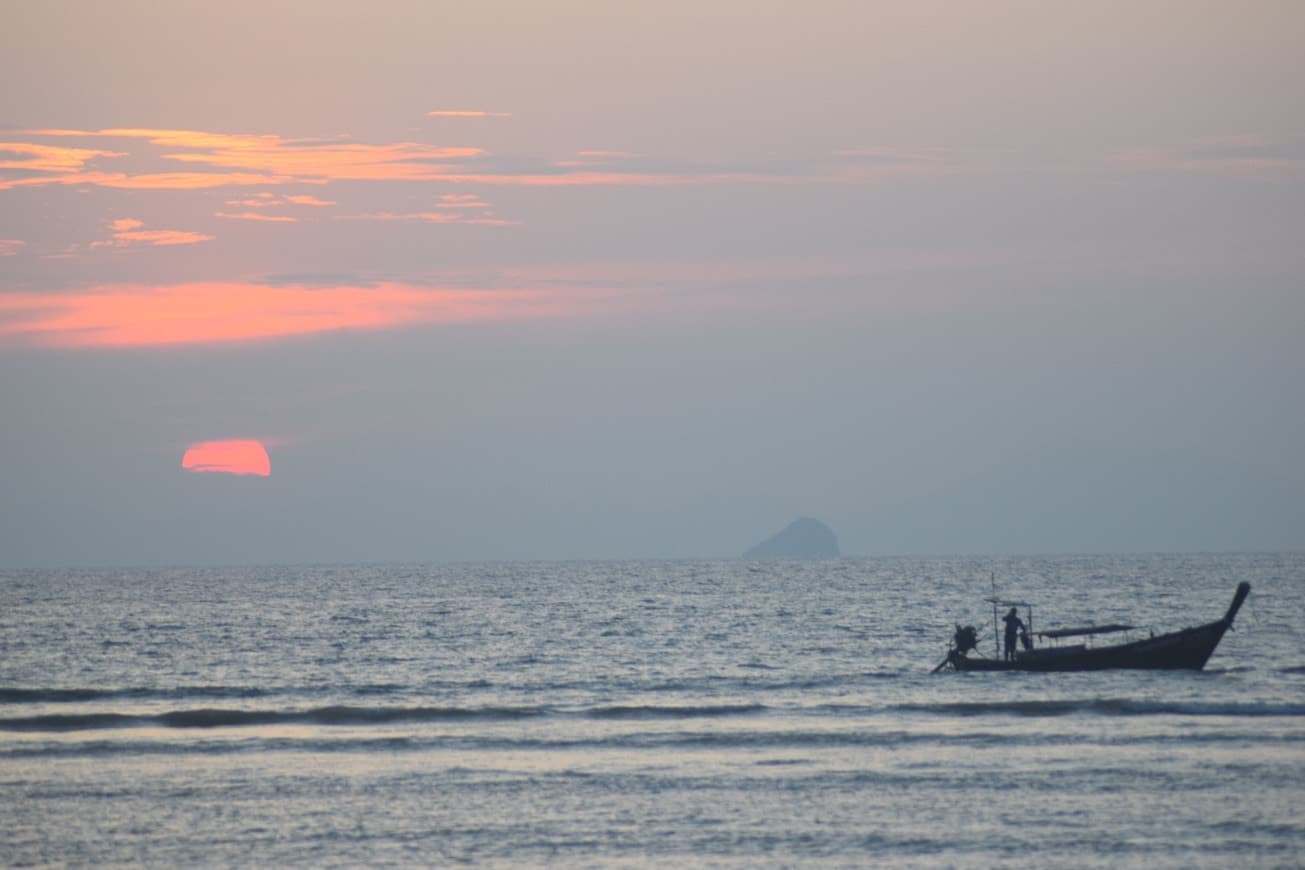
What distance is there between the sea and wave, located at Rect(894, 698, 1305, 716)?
0.15 m

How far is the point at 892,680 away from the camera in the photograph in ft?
157

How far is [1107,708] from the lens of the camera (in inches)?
1553

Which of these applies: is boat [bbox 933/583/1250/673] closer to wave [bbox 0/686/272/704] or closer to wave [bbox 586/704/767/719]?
wave [bbox 586/704/767/719]

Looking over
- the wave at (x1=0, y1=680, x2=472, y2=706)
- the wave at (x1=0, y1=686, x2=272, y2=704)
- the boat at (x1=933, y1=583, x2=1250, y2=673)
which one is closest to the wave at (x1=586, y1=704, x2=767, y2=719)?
the wave at (x1=0, y1=680, x2=472, y2=706)

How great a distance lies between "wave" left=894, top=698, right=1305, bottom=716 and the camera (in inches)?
1515

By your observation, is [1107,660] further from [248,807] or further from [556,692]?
[248,807]

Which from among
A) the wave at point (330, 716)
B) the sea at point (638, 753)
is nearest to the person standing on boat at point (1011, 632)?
the sea at point (638, 753)

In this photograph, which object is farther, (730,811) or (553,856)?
(730,811)

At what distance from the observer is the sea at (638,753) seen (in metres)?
24.2

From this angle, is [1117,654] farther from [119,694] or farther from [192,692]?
[119,694]

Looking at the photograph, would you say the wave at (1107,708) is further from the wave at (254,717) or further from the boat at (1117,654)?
the wave at (254,717)

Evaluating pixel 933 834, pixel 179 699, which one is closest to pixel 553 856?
pixel 933 834

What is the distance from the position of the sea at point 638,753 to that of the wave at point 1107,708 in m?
0.15

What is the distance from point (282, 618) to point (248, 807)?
66.0 metres
